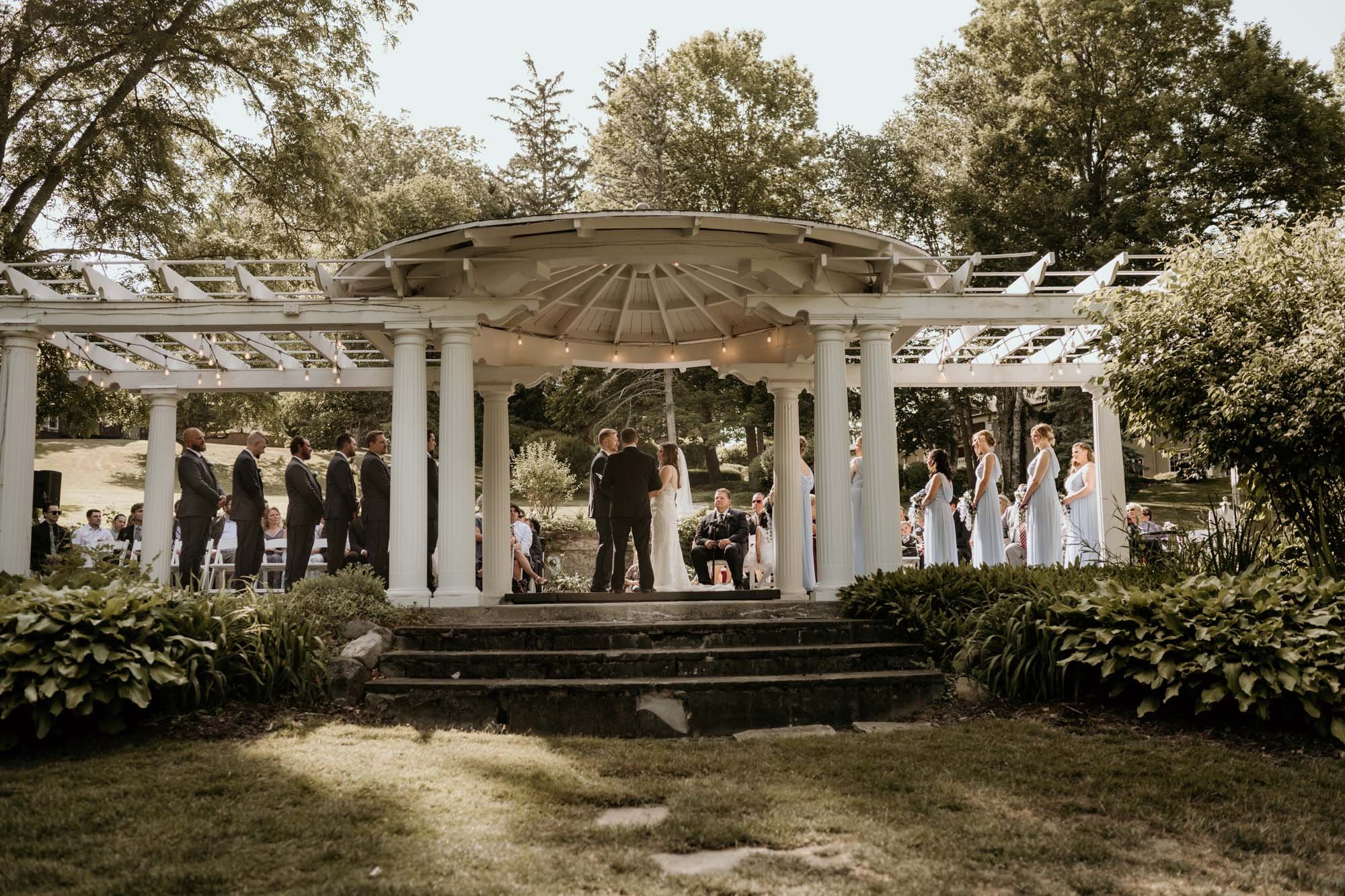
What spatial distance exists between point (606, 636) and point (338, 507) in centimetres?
383

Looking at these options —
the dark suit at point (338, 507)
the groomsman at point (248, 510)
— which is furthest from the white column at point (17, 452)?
the dark suit at point (338, 507)

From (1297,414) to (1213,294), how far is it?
4.16 feet

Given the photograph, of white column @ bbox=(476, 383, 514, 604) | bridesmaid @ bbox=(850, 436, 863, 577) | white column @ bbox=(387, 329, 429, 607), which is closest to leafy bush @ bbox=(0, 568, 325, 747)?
white column @ bbox=(387, 329, 429, 607)

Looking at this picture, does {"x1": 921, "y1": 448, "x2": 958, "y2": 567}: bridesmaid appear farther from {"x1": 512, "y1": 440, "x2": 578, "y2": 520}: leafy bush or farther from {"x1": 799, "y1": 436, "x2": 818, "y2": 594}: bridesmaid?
{"x1": 512, "y1": 440, "x2": 578, "y2": 520}: leafy bush

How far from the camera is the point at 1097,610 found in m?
7.46

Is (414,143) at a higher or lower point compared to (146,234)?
higher

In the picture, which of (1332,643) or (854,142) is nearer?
(1332,643)

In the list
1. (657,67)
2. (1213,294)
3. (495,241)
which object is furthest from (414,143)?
(1213,294)

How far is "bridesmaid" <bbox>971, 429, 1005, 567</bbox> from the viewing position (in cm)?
1176

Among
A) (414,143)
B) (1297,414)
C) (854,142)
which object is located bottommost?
(1297,414)

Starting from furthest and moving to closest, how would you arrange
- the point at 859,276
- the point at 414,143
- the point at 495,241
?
the point at 414,143 → the point at 859,276 → the point at 495,241

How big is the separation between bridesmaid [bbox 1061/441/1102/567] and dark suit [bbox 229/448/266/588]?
852 cm

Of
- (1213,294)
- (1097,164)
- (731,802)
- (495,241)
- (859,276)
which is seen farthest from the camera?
(1097,164)

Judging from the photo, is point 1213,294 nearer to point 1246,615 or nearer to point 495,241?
point 1246,615
